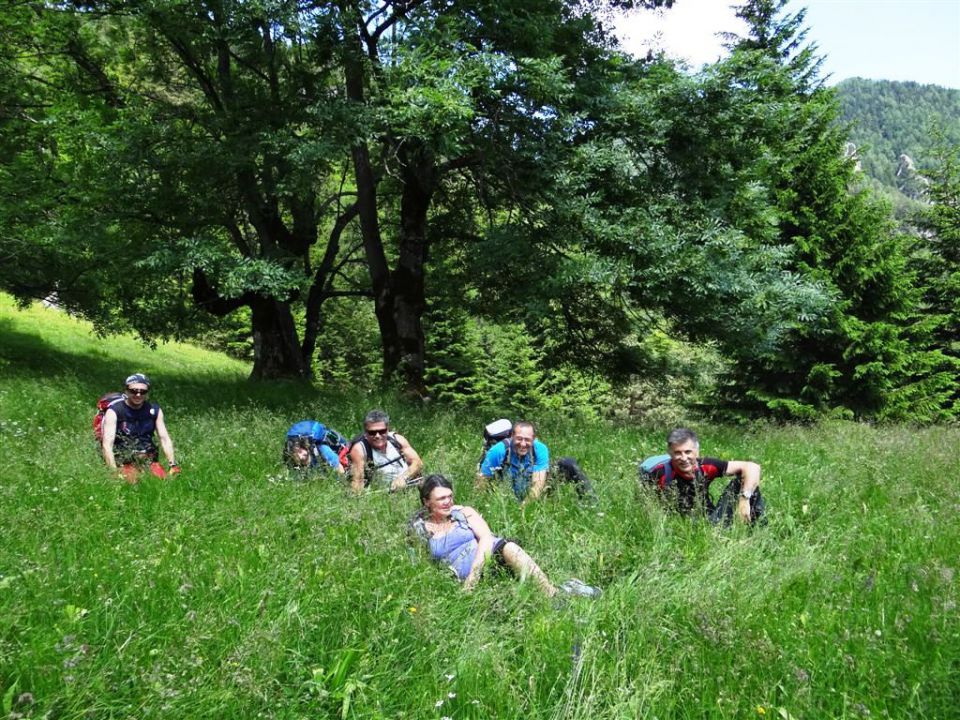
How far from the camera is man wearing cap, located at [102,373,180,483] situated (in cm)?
677

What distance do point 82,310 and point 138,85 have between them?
19.0ft

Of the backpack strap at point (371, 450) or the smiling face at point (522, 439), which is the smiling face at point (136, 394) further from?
the smiling face at point (522, 439)

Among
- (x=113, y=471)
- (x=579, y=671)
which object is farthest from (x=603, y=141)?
(x=579, y=671)

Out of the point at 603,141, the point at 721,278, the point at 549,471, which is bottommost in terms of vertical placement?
the point at 549,471

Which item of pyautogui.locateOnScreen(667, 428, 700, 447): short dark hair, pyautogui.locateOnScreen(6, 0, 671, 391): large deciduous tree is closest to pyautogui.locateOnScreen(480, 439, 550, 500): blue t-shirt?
pyautogui.locateOnScreen(667, 428, 700, 447): short dark hair

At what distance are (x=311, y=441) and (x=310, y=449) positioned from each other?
5.1 inches

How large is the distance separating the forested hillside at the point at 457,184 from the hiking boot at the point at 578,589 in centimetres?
597

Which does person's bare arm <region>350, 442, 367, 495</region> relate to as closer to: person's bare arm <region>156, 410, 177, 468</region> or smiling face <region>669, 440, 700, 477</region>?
person's bare arm <region>156, 410, 177, 468</region>

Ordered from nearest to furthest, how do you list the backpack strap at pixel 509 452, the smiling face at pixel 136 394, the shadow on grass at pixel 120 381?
the backpack strap at pixel 509 452, the smiling face at pixel 136 394, the shadow on grass at pixel 120 381

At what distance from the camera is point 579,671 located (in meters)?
3.15

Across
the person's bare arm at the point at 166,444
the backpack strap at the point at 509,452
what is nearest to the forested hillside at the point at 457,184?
the person's bare arm at the point at 166,444

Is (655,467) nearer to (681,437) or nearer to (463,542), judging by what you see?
(681,437)

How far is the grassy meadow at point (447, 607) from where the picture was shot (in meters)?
2.97

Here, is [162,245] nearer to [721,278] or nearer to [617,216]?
[617,216]
